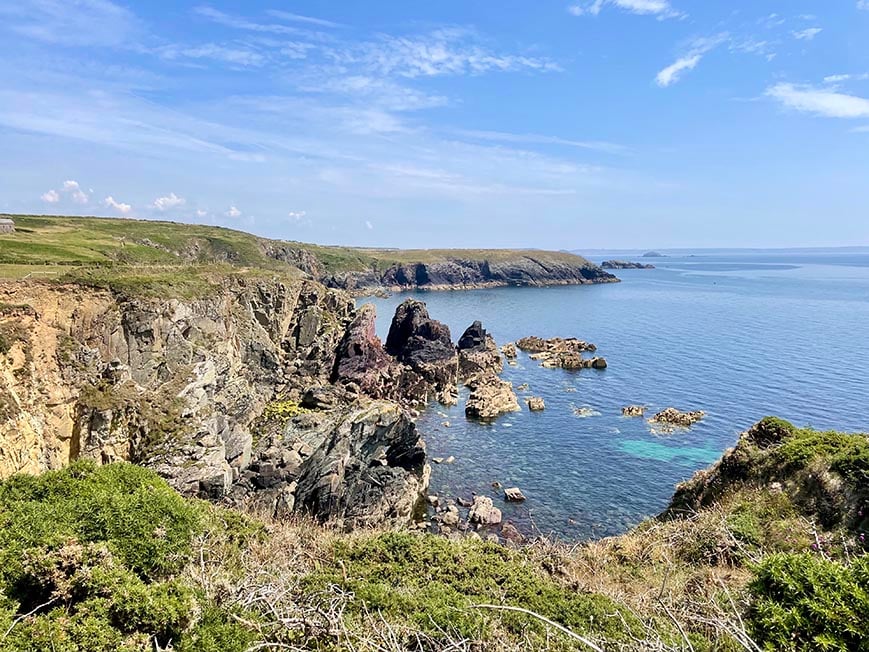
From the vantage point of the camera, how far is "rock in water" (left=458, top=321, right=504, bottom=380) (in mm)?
63969

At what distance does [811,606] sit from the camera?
7.64 m

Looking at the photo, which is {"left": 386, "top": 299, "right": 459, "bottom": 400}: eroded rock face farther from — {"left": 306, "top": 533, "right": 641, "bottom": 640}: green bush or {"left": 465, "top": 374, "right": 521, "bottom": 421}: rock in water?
{"left": 306, "top": 533, "right": 641, "bottom": 640}: green bush

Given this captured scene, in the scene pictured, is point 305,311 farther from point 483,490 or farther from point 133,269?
point 483,490

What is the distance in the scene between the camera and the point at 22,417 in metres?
21.1

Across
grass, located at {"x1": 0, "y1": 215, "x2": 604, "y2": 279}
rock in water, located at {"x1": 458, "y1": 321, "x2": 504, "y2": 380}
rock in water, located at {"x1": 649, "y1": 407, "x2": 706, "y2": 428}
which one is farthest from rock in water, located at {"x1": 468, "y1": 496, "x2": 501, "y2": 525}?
rock in water, located at {"x1": 458, "y1": 321, "x2": 504, "y2": 380}

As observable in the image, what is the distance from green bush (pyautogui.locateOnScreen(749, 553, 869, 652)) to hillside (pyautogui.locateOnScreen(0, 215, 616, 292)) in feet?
113

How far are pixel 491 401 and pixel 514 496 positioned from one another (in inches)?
727

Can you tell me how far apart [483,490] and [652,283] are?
16836 centimetres

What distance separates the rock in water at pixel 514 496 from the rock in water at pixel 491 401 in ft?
50.8

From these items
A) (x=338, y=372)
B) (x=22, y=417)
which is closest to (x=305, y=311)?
(x=338, y=372)

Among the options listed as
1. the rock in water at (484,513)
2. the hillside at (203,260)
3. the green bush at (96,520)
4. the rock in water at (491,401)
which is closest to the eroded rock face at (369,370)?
the rock in water at (491,401)

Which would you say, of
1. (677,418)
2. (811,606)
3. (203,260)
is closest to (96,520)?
(811,606)

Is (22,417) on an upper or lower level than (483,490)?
upper

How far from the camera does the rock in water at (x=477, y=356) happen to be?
6397 cm
